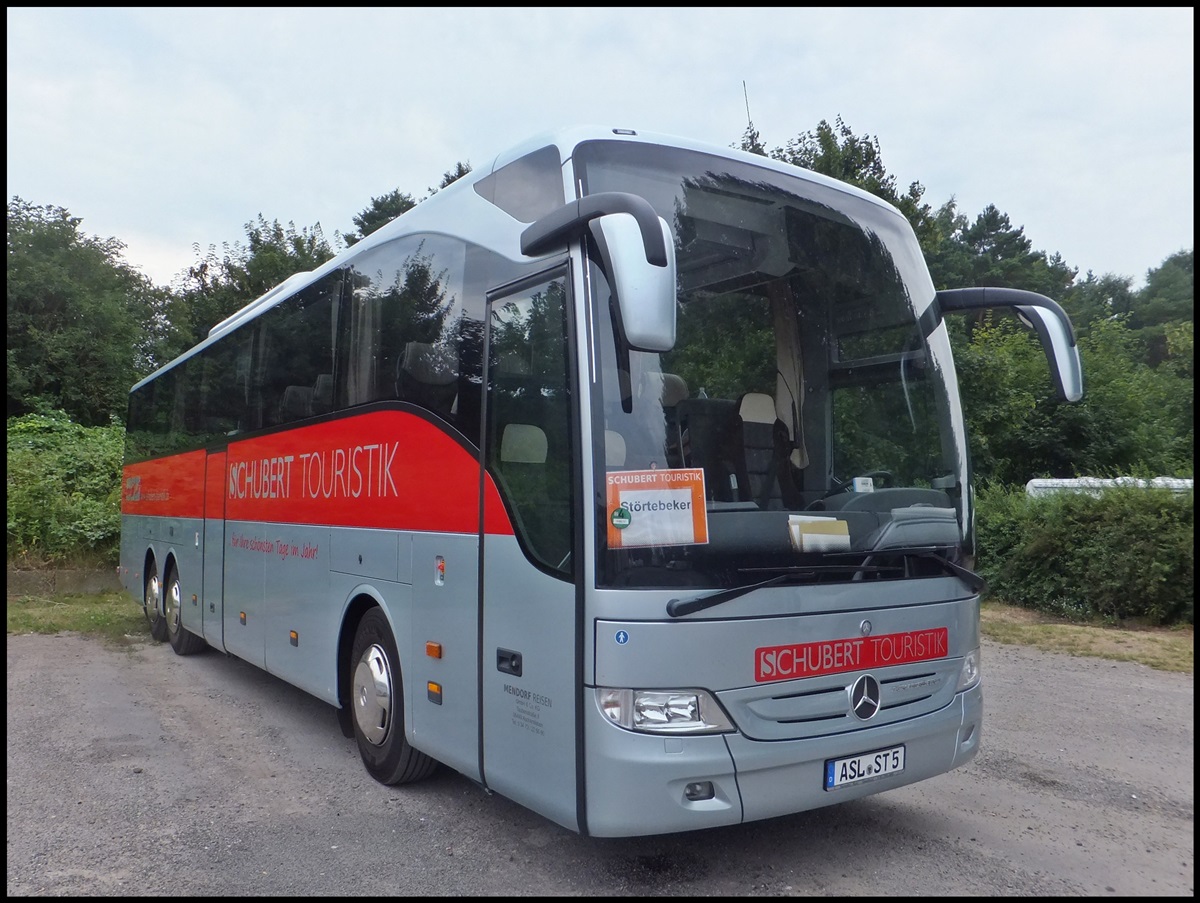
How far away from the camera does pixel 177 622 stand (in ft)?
35.4

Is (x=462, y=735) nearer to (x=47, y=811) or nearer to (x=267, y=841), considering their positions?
(x=267, y=841)

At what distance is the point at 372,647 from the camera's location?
231 inches

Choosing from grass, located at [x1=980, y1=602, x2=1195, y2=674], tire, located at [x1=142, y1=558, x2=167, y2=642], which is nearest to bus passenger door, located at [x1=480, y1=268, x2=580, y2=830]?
grass, located at [x1=980, y1=602, x2=1195, y2=674]

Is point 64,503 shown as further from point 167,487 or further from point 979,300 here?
point 979,300

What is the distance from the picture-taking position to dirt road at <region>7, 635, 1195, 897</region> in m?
4.35

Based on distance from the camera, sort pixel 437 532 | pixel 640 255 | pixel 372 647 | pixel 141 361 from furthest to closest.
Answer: pixel 141 361 → pixel 372 647 → pixel 437 532 → pixel 640 255

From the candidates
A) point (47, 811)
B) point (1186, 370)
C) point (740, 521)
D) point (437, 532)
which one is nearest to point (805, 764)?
point (740, 521)

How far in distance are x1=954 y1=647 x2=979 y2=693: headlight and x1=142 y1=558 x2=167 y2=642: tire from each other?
30.9 ft

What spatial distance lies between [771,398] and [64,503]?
51.1ft

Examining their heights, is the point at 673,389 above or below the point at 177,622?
above

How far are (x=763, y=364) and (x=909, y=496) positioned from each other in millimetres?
927

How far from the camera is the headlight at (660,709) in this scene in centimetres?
387

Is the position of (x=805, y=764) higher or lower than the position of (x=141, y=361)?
lower

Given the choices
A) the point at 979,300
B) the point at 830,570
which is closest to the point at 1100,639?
the point at 979,300
